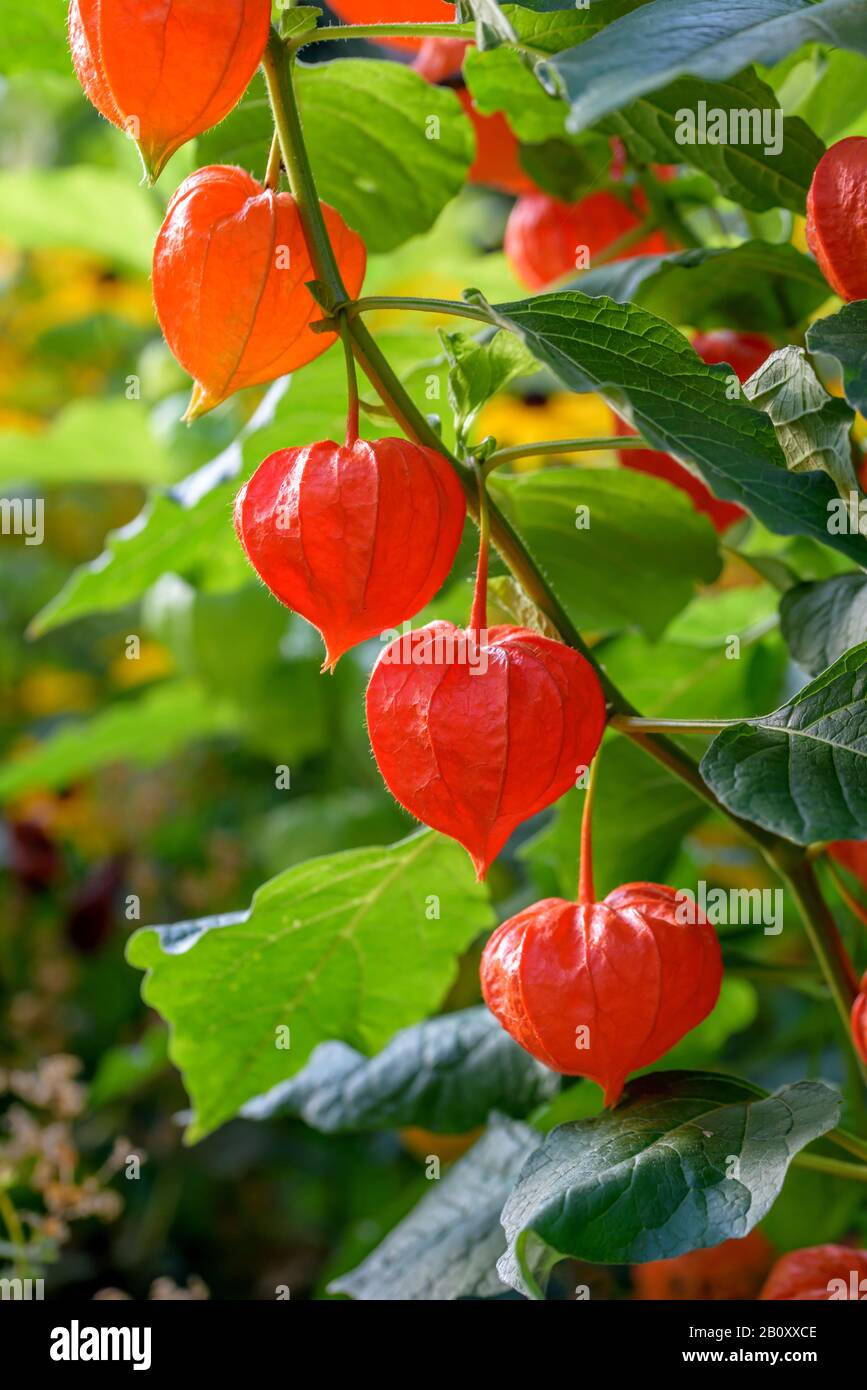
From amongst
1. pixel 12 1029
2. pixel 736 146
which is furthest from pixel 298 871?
pixel 12 1029

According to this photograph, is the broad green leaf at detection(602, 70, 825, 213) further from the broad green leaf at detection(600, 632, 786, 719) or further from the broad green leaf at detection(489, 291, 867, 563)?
the broad green leaf at detection(600, 632, 786, 719)

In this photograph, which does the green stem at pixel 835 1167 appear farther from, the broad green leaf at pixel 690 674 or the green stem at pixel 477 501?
the broad green leaf at pixel 690 674

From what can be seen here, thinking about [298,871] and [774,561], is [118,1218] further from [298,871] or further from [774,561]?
[774,561]

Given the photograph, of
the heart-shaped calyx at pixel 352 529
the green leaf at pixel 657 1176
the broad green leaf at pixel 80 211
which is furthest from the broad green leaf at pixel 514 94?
the broad green leaf at pixel 80 211

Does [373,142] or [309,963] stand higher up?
[373,142]

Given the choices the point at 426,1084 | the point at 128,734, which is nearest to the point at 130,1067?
the point at 128,734

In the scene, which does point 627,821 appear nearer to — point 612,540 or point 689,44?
point 612,540

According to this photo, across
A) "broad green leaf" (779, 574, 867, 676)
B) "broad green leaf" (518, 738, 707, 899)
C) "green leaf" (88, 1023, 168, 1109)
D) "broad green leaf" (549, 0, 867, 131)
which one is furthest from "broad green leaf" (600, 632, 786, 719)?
"green leaf" (88, 1023, 168, 1109)
